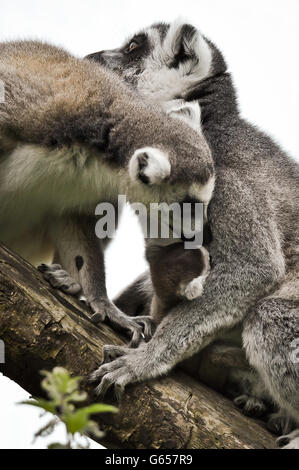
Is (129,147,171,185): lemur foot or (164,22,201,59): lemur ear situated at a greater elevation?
(164,22,201,59): lemur ear

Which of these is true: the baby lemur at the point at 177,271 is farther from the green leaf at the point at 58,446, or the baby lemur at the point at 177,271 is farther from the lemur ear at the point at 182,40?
the green leaf at the point at 58,446

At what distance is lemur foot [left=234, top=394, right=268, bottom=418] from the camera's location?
605 cm

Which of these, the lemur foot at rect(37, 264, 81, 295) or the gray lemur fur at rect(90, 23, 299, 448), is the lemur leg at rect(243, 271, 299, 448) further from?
the lemur foot at rect(37, 264, 81, 295)

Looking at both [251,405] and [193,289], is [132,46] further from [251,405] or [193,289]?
[251,405]

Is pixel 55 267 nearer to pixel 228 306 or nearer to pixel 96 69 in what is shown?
pixel 228 306

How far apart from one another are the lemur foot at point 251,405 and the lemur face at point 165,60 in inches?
176

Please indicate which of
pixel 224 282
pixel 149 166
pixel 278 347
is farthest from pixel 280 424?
pixel 149 166

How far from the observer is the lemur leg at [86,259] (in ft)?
22.2

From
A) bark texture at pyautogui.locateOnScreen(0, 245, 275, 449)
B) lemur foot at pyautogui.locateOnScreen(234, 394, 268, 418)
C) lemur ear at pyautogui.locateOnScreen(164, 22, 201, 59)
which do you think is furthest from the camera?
A: lemur ear at pyautogui.locateOnScreen(164, 22, 201, 59)

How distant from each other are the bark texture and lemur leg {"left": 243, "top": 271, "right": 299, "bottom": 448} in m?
0.45

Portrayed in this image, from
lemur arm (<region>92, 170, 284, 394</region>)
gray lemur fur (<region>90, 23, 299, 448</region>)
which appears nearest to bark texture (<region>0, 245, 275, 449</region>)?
gray lemur fur (<region>90, 23, 299, 448</region>)

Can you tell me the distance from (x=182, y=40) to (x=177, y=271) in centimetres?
420

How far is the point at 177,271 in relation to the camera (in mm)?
6270
